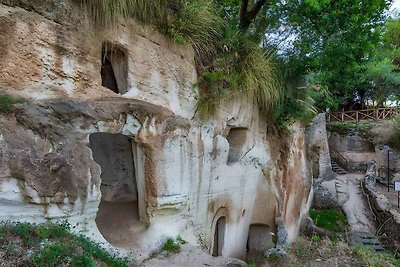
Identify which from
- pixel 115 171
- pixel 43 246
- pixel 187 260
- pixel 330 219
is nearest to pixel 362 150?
pixel 330 219

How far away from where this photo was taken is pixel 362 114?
24625 mm

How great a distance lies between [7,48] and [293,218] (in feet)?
30.6

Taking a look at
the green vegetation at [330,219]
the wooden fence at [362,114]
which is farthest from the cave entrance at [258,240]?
the wooden fence at [362,114]

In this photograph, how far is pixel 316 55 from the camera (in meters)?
7.75

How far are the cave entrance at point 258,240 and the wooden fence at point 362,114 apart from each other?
17473mm

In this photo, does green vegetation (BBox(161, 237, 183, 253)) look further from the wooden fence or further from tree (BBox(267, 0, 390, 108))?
the wooden fence

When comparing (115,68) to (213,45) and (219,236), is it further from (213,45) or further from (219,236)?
(219,236)

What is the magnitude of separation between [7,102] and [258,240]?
7.83 m

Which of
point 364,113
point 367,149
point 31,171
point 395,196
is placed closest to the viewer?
point 31,171

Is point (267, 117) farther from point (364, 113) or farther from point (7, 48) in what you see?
point (364, 113)

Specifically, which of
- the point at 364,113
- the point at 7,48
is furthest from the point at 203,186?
the point at 364,113

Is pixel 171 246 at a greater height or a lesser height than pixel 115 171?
lesser

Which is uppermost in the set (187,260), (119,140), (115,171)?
(119,140)

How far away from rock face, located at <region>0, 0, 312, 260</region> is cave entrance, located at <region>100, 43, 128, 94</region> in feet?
0.06
